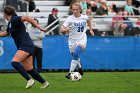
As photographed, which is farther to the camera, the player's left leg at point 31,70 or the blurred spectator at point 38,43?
the blurred spectator at point 38,43

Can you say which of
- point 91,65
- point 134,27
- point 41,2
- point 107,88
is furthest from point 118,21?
point 107,88

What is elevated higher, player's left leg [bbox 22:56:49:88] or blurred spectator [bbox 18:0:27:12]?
blurred spectator [bbox 18:0:27:12]

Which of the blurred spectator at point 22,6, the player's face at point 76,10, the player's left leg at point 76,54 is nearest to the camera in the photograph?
the player's left leg at point 76,54

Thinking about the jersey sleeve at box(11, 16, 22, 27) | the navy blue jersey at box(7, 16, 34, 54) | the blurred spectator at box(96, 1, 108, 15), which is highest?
the jersey sleeve at box(11, 16, 22, 27)

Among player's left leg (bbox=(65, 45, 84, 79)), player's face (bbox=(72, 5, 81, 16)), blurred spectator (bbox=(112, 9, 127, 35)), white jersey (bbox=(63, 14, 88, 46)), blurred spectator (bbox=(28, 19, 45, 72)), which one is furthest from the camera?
blurred spectator (bbox=(112, 9, 127, 35))

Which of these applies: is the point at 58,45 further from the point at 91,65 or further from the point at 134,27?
the point at 134,27

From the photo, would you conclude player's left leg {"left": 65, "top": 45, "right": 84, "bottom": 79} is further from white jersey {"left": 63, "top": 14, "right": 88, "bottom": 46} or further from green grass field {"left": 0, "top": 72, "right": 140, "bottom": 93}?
green grass field {"left": 0, "top": 72, "right": 140, "bottom": 93}

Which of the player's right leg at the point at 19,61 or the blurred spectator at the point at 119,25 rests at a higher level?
the player's right leg at the point at 19,61

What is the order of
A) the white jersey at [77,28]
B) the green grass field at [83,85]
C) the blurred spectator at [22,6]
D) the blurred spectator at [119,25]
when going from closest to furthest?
the green grass field at [83,85], the white jersey at [77,28], the blurred spectator at [22,6], the blurred spectator at [119,25]

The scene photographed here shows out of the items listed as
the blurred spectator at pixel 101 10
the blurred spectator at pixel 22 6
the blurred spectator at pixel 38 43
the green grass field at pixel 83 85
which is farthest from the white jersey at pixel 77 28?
the blurred spectator at pixel 101 10

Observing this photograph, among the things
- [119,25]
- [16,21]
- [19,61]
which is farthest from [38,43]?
[16,21]

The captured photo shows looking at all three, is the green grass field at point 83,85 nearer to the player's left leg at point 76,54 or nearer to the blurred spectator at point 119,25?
the player's left leg at point 76,54

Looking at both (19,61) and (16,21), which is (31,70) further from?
(16,21)

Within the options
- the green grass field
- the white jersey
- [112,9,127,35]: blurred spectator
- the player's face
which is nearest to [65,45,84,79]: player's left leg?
the white jersey
